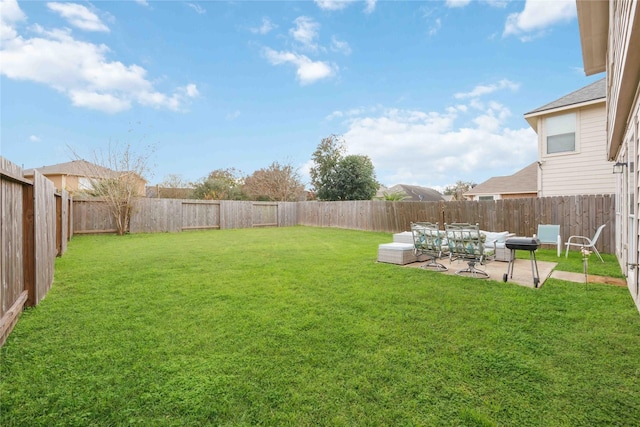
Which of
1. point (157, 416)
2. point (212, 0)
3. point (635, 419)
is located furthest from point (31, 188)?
point (212, 0)

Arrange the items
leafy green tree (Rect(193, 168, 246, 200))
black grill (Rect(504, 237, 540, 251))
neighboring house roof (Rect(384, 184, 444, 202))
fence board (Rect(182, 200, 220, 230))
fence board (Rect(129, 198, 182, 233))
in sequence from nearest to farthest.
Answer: black grill (Rect(504, 237, 540, 251)), fence board (Rect(129, 198, 182, 233)), fence board (Rect(182, 200, 220, 230)), leafy green tree (Rect(193, 168, 246, 200)), neighboring house roof (Rect(384, 184, 444, 202))

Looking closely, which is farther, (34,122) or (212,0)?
(34,122)

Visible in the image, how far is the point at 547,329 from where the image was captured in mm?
3262

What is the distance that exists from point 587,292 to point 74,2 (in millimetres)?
15676

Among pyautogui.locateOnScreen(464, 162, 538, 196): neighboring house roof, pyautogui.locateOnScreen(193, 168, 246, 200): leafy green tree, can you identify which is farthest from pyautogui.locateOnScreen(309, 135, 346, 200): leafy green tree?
pyautogui.locateOnScreen(464, 162, 538, 196): neighboring house roof

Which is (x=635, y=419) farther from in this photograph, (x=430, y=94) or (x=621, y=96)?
(x=430, y=94)

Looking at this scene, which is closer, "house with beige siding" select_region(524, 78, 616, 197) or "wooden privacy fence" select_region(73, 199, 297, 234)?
"house with beige siding" select_region(524, 78, 616, 197)

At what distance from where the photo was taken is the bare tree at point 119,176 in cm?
1371

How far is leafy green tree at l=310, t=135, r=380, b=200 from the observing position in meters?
23.2

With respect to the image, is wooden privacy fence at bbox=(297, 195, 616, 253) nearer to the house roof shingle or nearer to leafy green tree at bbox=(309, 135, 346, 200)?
the house roof shingle

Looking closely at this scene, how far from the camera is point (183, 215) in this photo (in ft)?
→ 52.5

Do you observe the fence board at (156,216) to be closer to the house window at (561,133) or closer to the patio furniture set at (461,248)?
the patio furniture set at (461,248)

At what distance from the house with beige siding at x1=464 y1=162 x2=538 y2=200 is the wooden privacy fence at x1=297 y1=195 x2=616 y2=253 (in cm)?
851

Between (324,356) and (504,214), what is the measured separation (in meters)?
10.4
